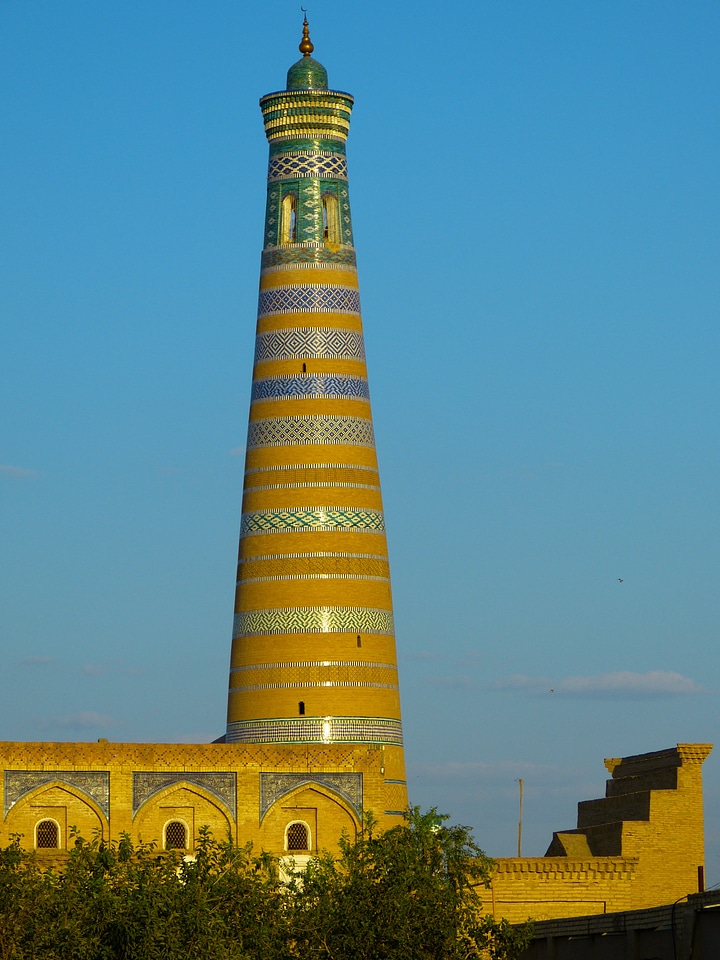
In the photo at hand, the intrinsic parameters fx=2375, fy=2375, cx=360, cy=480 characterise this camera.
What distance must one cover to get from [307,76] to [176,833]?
14293 mm

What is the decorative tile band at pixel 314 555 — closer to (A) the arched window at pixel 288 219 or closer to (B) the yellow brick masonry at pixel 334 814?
(B) the yellow brick masonry at pixel 334 814

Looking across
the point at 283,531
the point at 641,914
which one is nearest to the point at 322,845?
the point at 283,531

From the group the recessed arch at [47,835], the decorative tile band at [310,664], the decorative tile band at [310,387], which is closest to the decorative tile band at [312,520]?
the decorative tile band at [310,387]

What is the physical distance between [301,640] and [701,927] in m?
19.3

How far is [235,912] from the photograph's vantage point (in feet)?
90.1

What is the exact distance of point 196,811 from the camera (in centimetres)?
3728

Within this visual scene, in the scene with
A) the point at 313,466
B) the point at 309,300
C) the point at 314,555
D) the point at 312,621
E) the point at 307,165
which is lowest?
the point at 312,621

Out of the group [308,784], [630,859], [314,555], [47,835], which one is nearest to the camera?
[47,835]

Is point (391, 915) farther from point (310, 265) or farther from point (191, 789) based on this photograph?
point (310, 265)

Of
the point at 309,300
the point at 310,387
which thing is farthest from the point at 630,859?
the point at 309,300

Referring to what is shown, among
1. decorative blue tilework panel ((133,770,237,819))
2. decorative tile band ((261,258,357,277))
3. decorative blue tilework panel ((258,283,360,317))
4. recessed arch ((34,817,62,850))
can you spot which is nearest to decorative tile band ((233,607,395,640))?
decorative blue tilework panel ((133,770,237,819))

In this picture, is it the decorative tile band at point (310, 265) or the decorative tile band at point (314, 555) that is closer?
the decorative tile band at point (314, 555)

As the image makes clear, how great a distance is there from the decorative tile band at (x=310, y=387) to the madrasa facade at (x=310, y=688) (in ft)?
0.13

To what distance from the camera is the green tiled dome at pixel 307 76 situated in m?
42.9
